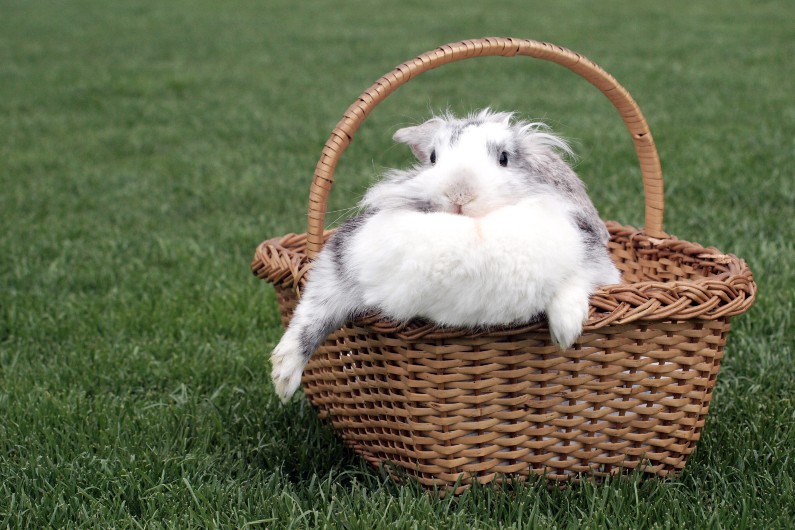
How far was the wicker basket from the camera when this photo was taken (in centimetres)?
212

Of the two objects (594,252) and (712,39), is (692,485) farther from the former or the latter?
(712,39)

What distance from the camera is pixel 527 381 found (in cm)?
215

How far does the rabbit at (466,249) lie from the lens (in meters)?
1.96

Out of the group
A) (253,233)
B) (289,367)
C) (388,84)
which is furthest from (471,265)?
(253,233)

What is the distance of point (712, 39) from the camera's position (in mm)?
9414

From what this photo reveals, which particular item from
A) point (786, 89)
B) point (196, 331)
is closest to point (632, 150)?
point (786, 89)

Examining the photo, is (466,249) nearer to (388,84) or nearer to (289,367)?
(289,367)

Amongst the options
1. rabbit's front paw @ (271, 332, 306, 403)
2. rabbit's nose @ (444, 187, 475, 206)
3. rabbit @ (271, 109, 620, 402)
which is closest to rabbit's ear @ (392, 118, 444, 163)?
rabbit @ (271, 109, 620, 402)

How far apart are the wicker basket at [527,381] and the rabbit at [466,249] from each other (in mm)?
76

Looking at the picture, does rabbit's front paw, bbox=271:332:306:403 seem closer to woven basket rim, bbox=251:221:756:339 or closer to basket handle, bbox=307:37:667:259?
woven basket rim, bbox=251:221:756:339

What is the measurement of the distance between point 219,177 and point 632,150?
2502 millimetres

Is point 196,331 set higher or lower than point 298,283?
lower

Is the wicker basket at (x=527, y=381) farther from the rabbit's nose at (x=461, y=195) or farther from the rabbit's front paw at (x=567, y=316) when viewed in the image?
the rabbit's nose at (x=461, y=195)

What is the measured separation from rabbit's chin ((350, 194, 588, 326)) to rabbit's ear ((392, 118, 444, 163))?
0.43 meters
